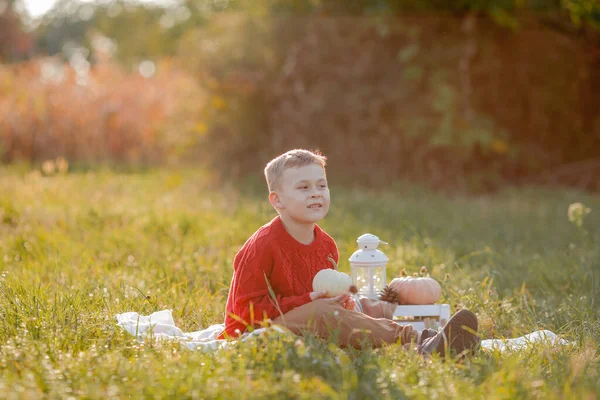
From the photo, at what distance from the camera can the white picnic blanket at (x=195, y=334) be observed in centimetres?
363

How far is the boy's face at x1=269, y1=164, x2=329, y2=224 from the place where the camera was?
154 inches

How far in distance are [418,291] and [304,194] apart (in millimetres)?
955

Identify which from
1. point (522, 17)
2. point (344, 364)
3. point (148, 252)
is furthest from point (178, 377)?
point (522, 17)

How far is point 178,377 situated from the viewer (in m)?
2.91

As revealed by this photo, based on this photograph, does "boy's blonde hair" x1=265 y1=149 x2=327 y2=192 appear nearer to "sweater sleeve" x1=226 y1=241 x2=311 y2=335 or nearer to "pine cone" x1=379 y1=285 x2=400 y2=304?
"sweater sleeve" x1=226 y1=241 x2=311 y2=335

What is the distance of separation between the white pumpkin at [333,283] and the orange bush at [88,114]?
30.1 feet

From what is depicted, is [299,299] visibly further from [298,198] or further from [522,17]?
[522,17]

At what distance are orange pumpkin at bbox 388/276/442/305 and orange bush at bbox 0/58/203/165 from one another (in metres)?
8.82

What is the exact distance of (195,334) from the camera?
13.5ft

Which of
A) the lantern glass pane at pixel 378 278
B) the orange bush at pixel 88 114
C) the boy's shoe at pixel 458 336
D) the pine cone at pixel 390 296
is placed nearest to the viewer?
the boy's shoe at pixel 458 336

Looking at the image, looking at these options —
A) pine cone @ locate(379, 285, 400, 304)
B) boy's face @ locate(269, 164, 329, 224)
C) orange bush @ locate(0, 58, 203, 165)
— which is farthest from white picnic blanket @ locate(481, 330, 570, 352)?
orange bush @ locate(0, 58, 203, 165)

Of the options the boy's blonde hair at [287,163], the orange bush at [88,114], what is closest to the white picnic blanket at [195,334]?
the boy's blonde hair at [287,163]

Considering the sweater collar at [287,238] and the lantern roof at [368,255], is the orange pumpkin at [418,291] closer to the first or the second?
the lantern roof at [368,255]

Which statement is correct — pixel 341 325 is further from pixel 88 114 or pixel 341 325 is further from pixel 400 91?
pixel 88 114
